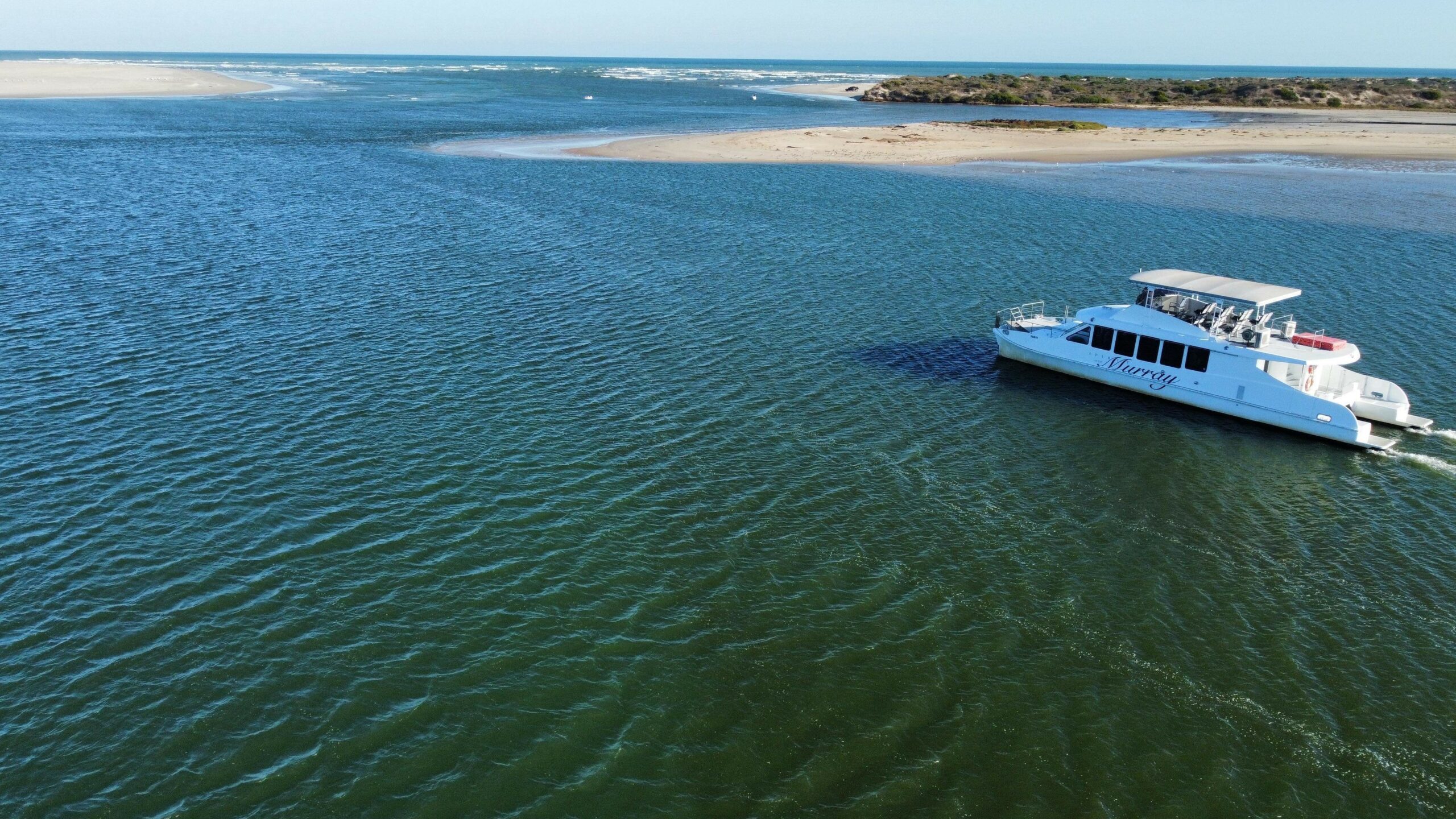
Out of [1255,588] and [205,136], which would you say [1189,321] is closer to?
[1255,588]

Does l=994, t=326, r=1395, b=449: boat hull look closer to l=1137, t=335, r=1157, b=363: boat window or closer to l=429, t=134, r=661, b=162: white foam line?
l=1137, t=335, r=1157, b=363: boat window

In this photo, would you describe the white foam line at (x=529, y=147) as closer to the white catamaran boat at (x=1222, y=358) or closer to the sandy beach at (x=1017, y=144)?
the sandy beach at (x=1017, y=144)

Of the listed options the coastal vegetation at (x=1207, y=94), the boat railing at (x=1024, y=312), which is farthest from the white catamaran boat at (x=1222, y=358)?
the coastal vegetation at (x=1207, y=94)

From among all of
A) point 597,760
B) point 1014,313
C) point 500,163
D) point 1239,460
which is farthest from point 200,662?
point 500,163

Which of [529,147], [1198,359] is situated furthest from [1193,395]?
[529,147]

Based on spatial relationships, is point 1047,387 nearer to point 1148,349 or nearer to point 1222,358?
point 1148,349
